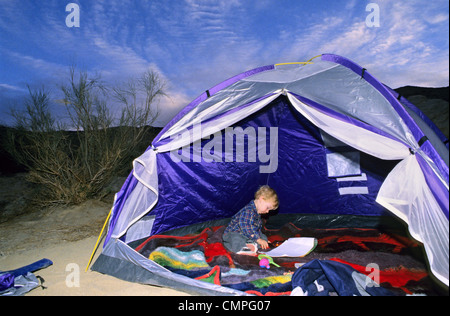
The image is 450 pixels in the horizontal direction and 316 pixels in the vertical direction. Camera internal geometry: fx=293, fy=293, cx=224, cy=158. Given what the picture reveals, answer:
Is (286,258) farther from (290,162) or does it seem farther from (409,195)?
(290,162)

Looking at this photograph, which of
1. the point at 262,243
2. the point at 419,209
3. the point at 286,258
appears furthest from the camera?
the point at 262,243

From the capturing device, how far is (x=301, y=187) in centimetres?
360

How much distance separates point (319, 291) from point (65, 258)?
2270 mm

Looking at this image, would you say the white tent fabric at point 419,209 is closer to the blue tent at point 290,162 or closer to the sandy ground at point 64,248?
the blue tent at point 290,162

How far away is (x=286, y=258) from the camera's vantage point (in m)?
2.52

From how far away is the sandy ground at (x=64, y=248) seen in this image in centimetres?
210

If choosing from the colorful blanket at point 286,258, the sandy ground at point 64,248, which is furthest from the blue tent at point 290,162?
the colorful blanket at point 286,258

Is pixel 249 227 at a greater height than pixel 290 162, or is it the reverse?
pixel 290 162

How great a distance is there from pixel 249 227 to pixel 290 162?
1145 mm

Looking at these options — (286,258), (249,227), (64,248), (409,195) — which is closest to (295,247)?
(286,258)

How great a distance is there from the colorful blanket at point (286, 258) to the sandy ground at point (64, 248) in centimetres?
40

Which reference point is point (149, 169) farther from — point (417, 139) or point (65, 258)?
point (417, 139)

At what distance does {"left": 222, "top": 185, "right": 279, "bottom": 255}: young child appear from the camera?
2719 millimetres
